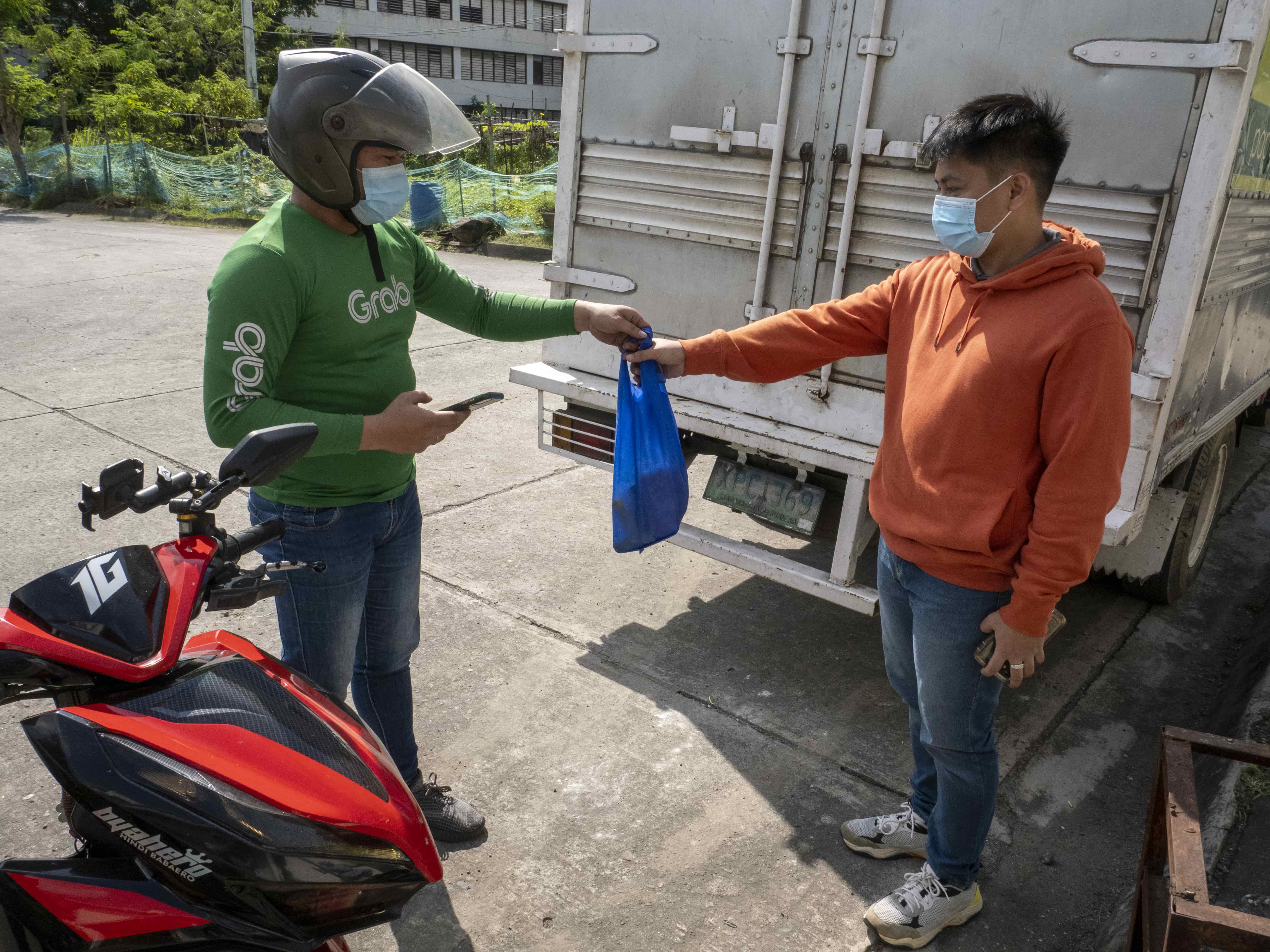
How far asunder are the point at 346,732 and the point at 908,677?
1.51 metres

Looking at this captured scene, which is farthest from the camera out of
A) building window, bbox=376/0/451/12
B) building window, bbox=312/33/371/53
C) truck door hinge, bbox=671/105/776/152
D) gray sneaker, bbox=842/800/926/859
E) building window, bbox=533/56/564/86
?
building window, bbox=533/56/564/86

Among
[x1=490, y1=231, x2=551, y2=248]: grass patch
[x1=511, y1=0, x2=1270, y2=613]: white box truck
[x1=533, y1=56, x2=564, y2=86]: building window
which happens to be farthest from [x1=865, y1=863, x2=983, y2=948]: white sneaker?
[x1=533, y1=56, x2=564, y2=86]: building window

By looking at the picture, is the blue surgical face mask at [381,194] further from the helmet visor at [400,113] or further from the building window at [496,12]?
the building window at [496,12]

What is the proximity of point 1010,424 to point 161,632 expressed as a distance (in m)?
1.69

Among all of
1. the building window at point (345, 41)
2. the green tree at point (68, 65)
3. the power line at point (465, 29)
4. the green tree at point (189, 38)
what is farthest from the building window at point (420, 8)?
the green tree at point (68, 65)

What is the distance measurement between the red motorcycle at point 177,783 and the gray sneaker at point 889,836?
1610 mm

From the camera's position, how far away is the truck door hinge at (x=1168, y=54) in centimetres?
263

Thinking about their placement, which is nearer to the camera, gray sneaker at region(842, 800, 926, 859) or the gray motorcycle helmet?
the gray motorcycle helmet

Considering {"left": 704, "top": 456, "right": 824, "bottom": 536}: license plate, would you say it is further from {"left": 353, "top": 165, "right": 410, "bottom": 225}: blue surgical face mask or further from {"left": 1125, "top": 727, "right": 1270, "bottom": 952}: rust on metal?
{"left": 353, "top": 165, "right": 410, "bottom": 225}: blue surgical face mask

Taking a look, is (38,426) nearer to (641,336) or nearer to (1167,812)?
(641,336)

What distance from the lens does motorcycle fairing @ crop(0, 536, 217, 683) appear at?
1.49 meters

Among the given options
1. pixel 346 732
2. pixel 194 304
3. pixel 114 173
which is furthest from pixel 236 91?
pixel 346 732

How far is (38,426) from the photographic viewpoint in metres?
5.91

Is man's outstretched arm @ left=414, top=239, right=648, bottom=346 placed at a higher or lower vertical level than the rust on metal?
higher
